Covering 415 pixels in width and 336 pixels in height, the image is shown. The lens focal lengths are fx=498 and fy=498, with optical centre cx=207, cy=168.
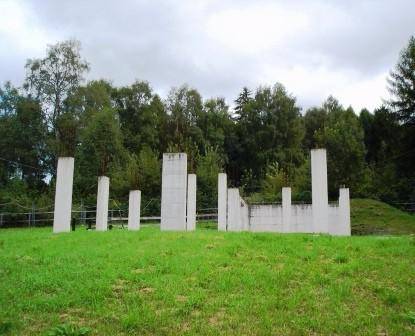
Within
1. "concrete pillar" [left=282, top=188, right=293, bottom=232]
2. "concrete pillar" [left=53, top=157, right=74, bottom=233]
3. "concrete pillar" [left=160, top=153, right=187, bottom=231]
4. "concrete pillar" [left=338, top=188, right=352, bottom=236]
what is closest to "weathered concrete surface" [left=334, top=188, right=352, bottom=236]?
"concrete pillar" [left=338, top=188, right=352, bottom=236]

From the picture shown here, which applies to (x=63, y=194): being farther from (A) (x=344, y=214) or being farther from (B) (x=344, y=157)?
(B) (x=344, y=157)

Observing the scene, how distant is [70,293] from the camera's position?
7.80m

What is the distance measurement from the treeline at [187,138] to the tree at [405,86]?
92 mm

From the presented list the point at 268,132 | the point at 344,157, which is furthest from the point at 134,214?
the point at 268,132

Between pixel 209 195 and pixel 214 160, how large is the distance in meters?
4.86

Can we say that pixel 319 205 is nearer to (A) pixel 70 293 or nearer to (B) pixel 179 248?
(B) pixel 179 248

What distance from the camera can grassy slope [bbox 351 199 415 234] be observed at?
2603 cm

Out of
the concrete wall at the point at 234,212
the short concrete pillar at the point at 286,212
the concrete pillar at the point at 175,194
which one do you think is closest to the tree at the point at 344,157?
the concrete wall at the point at 234,212

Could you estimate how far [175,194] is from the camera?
1747 cm

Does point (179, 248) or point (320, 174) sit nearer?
point (179, 248)

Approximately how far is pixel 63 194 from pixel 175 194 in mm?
3834

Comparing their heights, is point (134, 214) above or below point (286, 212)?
below

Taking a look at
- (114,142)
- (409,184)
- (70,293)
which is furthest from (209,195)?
(70,293)

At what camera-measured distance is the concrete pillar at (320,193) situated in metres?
17.5
